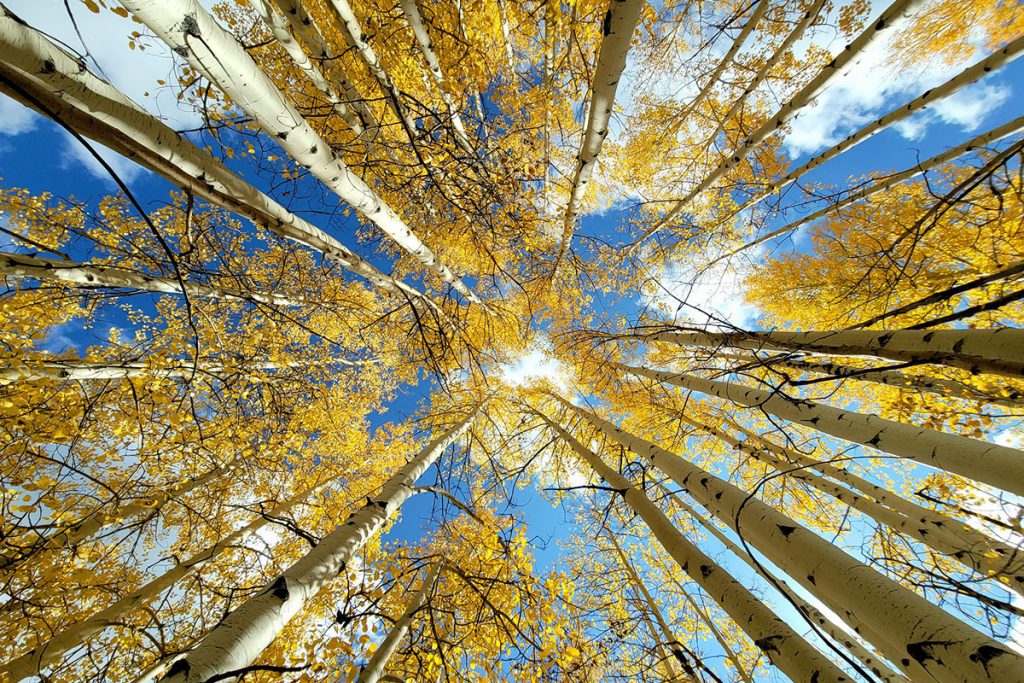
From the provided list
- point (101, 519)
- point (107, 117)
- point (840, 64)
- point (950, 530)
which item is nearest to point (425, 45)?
point (107, 117)

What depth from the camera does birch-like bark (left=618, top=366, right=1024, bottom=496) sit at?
163 centimetres

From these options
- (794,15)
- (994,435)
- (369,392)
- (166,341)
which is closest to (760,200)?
(794,15)

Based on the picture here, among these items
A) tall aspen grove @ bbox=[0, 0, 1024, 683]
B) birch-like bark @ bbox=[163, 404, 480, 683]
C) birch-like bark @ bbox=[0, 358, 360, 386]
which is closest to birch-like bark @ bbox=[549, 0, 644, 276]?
tall aspen grove @ bbox=[0, 0, 1024, 683]

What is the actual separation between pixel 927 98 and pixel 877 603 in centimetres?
512

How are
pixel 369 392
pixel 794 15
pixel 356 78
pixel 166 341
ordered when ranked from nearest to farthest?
pixel 794 15 < pixel 356 78 < pixel 166 341 < pixel 369 392

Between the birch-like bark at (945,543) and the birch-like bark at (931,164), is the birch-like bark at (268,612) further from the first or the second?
the birch-like bark at (931,164)

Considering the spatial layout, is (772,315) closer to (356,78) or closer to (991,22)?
(991,22)

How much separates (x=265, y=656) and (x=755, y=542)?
5.79 m

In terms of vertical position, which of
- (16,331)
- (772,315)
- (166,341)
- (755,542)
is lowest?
(755,542)

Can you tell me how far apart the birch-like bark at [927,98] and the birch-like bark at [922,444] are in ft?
10.6

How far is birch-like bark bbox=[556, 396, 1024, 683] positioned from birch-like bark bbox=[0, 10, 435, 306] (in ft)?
10.5

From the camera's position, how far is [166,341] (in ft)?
24.1

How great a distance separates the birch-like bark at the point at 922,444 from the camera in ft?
5.35

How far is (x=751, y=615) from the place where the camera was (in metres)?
1.49
